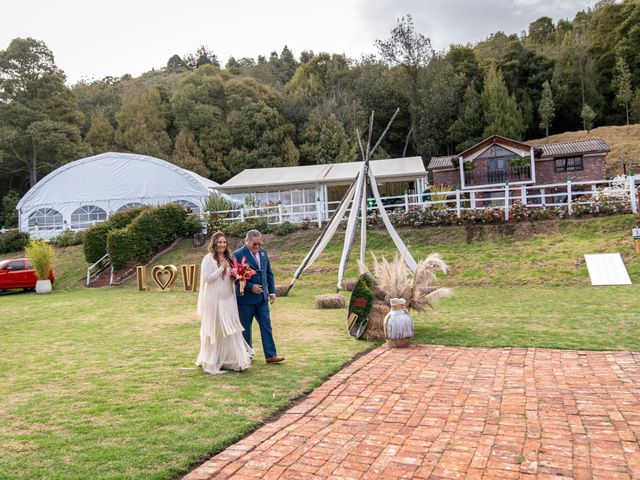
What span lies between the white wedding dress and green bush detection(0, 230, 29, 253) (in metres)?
25.6

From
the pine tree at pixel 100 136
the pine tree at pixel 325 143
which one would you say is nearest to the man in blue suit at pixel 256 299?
the pine tree at pixel 325 143

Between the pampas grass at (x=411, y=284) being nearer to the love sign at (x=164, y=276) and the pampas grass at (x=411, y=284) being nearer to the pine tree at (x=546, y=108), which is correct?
the love sign at (x=164, y=276)

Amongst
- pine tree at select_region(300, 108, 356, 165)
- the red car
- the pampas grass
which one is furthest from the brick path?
pine tree at select_region(300, 108, 356, 165)

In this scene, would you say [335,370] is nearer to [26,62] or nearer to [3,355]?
[3,355]

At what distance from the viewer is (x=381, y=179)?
28.9 meters

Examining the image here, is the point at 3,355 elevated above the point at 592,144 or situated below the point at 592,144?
below

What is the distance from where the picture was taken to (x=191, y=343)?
8.59 meters

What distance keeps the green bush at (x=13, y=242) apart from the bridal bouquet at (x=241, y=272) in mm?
25699

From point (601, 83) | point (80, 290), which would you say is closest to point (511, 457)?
point (80, 290)

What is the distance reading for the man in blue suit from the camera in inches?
273

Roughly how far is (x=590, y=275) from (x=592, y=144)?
857 inches

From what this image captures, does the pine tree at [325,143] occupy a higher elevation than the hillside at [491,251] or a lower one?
higher

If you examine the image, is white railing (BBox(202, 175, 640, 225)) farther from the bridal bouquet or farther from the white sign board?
the bridal bouquet

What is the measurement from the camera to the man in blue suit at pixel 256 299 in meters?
6.92
